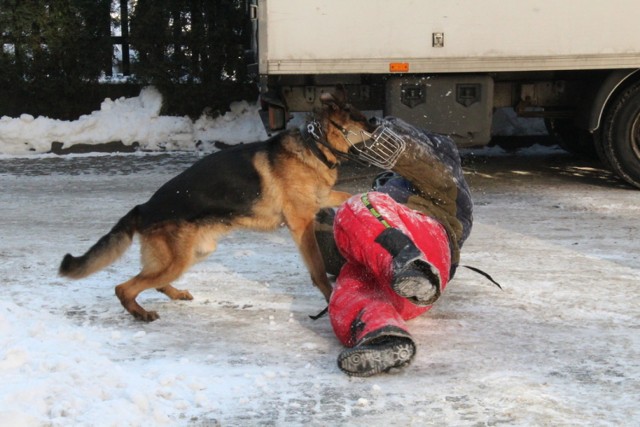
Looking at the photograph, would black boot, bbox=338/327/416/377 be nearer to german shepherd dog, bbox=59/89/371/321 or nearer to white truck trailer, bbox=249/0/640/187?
german shepherd dog, bbox=59/89/371/321

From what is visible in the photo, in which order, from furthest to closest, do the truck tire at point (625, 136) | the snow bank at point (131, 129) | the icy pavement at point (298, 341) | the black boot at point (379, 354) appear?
the snow bank at point (131, 129) → the truck tire at point (625, 136) → the black boot at point (379, 354) → the icy pavement at point (298, 341)

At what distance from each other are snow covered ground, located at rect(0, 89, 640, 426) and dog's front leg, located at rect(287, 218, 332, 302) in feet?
0.55

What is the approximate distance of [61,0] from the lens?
12.2 meters

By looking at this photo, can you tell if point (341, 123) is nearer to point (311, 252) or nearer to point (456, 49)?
point (311, 252)

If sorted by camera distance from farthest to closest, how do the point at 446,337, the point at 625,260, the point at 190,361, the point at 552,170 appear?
the point at 552,170
the point at 625,260
the point at 446,337
the point at 190,361

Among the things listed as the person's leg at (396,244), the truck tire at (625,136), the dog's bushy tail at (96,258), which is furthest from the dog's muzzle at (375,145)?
the truck tire at (625,136)

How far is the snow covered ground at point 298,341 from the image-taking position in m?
3.27

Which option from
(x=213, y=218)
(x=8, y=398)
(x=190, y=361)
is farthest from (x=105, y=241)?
(x=8, y=398)

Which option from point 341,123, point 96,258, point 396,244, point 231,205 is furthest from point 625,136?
point 96,258

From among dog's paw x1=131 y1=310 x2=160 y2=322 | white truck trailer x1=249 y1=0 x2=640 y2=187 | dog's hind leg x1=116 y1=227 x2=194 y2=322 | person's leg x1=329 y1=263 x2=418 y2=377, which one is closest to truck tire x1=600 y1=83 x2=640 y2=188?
white truck trailer x1=249 y1=0 x2=640 y2=187

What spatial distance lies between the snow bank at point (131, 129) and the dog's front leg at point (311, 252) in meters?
7.33

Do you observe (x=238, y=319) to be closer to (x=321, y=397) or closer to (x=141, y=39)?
(x=321, y=397)

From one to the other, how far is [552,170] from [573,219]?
2.90 metres

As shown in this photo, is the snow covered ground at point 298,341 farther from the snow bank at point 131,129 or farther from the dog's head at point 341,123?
the snow bank at point 131,129
